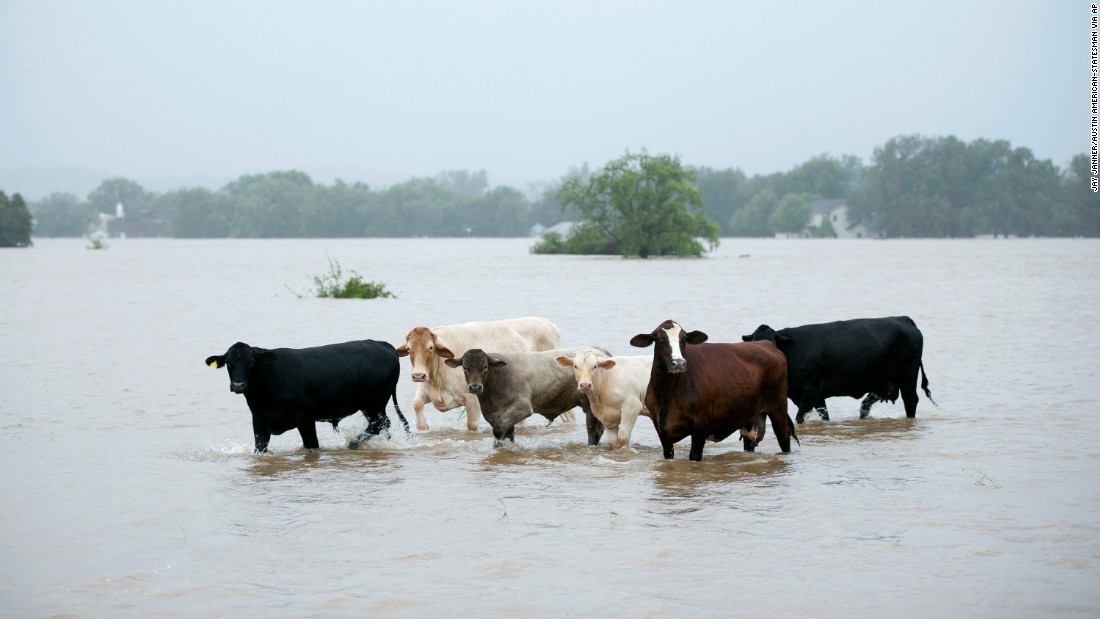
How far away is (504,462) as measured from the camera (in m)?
12.2

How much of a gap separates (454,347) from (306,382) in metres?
2.56

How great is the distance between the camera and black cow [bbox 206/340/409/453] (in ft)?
39.9

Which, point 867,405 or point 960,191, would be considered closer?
point 867,405

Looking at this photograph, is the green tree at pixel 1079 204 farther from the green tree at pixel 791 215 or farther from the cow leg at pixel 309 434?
the cow leg at pixel 309 434

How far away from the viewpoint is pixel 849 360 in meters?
14.2

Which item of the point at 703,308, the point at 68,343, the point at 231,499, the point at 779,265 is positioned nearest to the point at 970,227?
the point at 779,265

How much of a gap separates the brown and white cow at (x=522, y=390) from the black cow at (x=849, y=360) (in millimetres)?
2130

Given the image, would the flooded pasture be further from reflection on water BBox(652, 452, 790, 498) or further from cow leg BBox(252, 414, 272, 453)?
cow leg BBox(252, 414, 272, 453)

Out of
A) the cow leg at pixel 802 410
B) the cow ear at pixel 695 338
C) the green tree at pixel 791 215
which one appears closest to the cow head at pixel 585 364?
the cow ear at pixel 695 338

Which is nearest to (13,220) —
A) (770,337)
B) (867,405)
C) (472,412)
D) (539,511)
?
(472,412)

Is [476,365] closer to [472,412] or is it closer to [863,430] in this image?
[472,412]

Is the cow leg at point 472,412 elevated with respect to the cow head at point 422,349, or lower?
lower

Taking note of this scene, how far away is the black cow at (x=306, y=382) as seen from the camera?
1216 centimetres

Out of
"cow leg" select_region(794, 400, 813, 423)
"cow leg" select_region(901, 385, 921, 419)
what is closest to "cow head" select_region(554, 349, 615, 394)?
"cow leg" select_region(794, 400, 813, 423)
